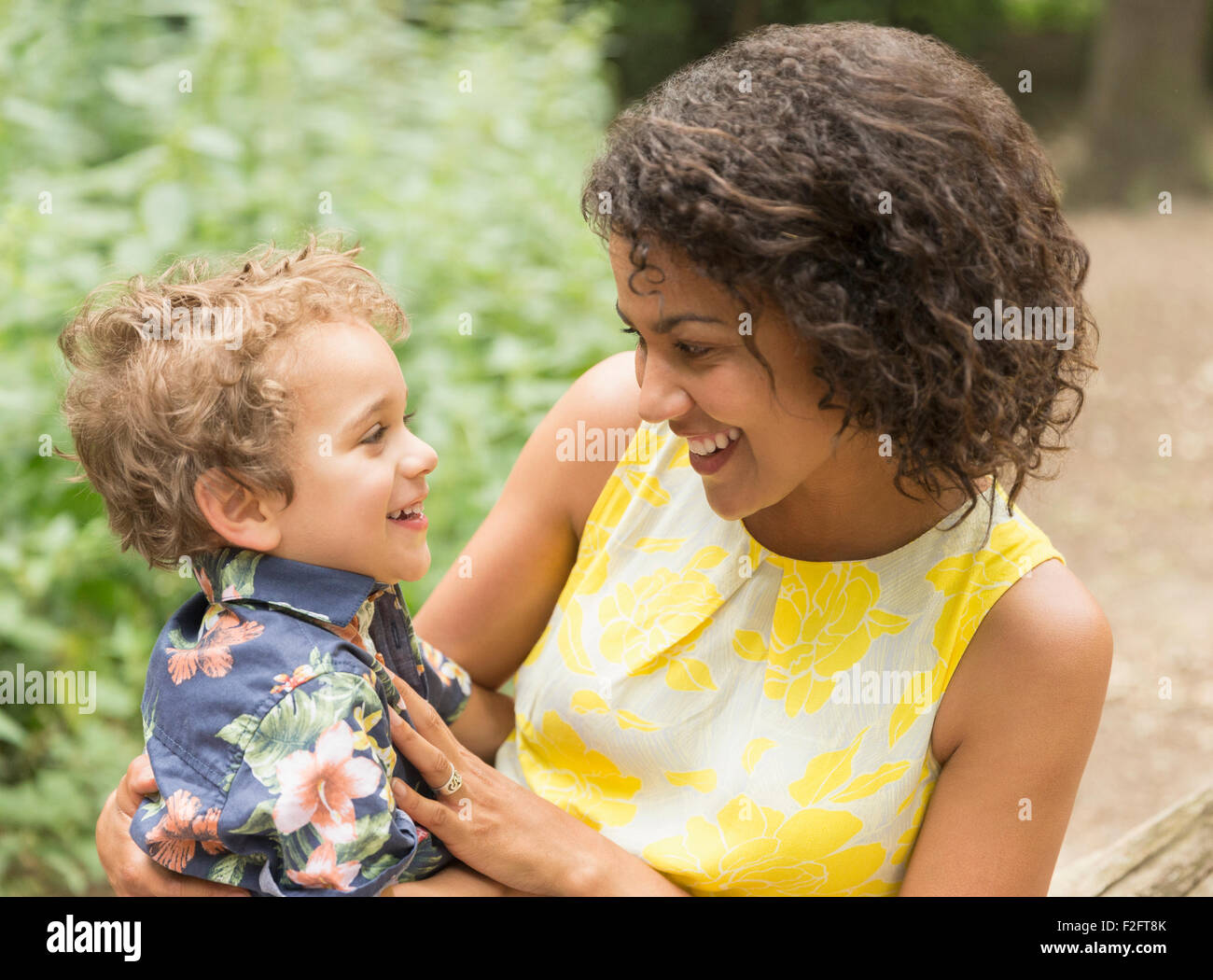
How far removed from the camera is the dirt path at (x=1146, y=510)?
4.05 metres

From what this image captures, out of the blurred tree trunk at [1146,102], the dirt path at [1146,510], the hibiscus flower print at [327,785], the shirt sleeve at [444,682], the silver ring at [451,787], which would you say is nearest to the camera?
the hibiscus flower print at [327,785]

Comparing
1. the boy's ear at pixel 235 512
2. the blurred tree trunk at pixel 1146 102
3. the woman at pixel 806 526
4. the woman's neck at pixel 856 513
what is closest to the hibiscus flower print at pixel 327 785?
the woman at pixel 806 526

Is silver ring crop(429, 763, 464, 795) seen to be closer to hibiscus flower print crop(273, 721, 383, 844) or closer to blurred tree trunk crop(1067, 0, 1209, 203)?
hibiscus flower print crop(273, 721, 383, 844)

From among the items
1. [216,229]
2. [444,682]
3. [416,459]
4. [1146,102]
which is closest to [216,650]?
[416,459]

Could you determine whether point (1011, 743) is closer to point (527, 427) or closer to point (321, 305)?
point (321, 305)

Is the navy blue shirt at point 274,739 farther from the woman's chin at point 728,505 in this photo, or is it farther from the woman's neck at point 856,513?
the woman's neck at point 856,513

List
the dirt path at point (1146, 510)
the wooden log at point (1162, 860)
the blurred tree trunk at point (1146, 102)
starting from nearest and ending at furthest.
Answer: the wooden log at point (1162, 860)
the dirt path at point (1146, 510)
the blurred tree trunk at point (1146, 102)

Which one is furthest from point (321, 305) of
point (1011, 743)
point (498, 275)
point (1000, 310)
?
point (498, 275)

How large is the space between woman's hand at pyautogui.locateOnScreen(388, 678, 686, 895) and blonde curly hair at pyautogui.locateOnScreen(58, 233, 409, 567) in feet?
1.10

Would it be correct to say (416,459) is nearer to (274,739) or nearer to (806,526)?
(274,739)

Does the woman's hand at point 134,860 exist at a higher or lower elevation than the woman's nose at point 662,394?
lower

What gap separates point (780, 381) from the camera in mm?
1458

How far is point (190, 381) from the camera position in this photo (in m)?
1.47

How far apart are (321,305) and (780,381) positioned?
1.81 feet
